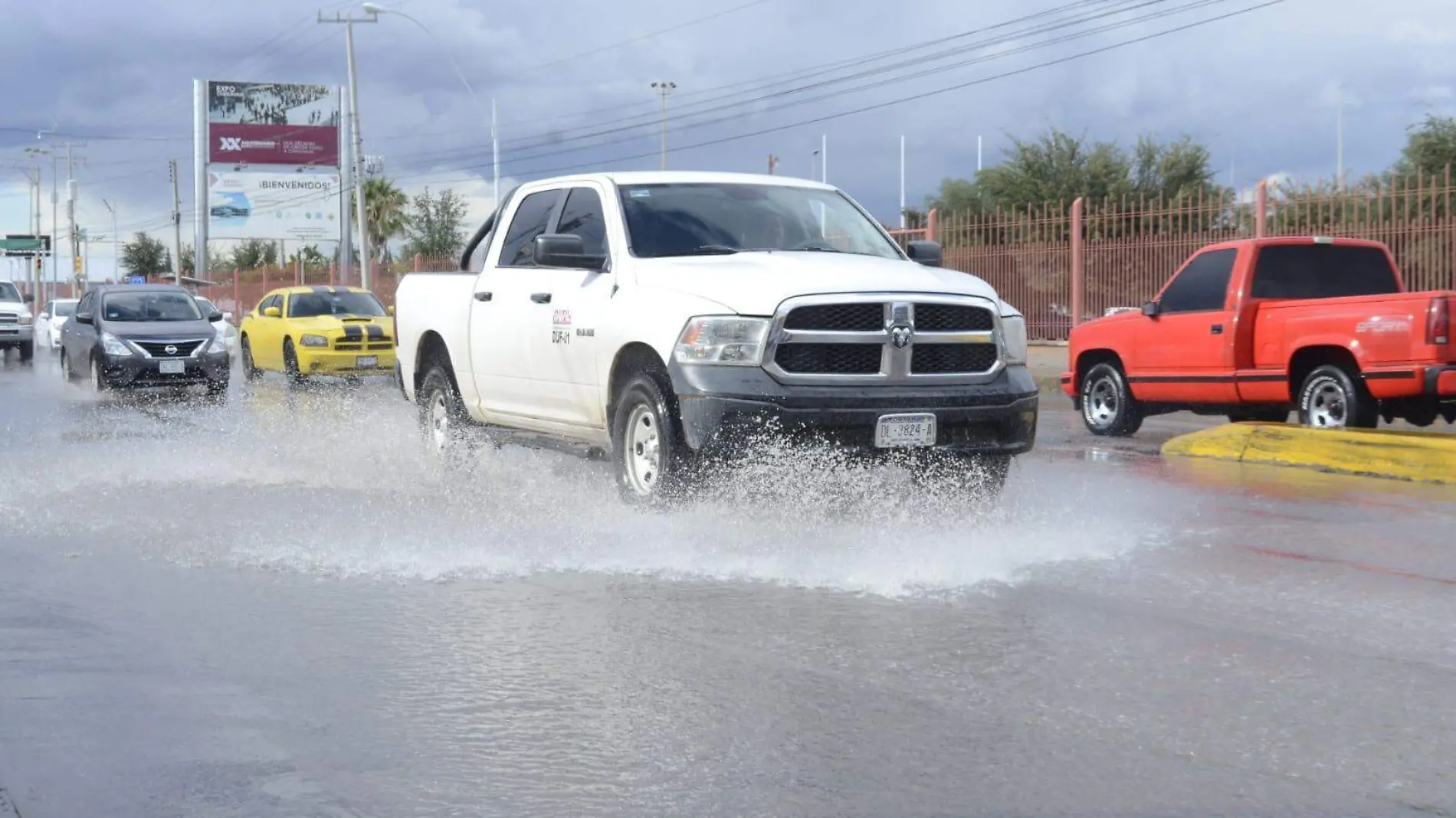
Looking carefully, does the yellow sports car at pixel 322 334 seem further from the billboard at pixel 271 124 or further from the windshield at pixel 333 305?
the billboard at pixel 271 124

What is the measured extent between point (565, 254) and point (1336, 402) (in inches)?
276

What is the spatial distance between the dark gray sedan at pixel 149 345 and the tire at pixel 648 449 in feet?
47.6

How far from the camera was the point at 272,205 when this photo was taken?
274ft

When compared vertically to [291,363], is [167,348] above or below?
above

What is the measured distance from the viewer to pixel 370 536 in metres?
8.66

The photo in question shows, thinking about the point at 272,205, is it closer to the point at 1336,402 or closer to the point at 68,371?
the point at 68,371

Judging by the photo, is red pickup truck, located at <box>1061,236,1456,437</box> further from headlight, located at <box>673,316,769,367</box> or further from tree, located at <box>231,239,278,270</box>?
tree, located at <box>231,239,278,270</box>

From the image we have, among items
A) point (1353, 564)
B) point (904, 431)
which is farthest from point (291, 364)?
point (1353, 564)

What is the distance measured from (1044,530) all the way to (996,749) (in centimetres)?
415

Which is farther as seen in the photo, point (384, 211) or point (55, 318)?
point (384, 211)

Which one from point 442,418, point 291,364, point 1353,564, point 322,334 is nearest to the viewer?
point 1353,564

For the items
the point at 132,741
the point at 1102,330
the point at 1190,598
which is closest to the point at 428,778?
the point at 132,741

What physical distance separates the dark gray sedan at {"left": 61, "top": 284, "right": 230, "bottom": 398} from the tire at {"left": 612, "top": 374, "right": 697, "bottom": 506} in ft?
47.6

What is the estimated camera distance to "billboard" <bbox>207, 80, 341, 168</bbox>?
82.9 metres
